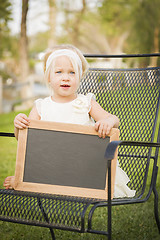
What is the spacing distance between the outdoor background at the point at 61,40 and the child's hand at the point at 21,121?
556 millimetres

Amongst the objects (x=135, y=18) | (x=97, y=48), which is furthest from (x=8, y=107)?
(x=97, y=48)

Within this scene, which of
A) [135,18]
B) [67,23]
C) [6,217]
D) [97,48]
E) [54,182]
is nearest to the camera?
[6,217]

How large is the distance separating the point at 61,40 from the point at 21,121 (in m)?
19.5

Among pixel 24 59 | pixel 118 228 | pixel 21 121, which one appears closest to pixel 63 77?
pixel 21 121

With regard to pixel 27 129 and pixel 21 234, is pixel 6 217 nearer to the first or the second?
pixel 27 129

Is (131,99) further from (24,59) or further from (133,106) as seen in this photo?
(24,59)

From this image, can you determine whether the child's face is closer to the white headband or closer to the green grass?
the white headband

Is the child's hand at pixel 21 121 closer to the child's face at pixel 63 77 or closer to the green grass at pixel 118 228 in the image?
the child's face at pixel 63 77

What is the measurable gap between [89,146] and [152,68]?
870mm

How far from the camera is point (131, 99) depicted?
250 cm

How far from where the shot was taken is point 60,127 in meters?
1.85

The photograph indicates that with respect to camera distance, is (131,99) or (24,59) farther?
(24,59)

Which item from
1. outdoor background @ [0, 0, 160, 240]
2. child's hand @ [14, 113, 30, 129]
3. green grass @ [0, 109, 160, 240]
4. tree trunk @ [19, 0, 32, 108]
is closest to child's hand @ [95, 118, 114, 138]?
child's hand @ [14, 113, 30, 129]

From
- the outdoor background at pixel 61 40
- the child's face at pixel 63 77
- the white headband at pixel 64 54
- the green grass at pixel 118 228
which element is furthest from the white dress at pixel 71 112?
the green grass at pixel 118 228
